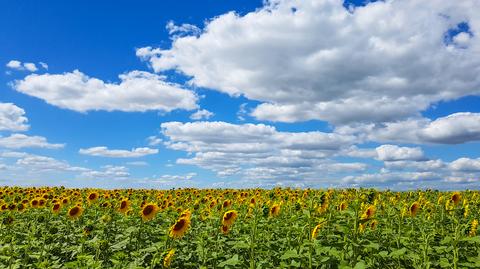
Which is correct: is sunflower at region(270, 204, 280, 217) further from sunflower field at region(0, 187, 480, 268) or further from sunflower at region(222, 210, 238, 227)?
sunflower at region(222, 210, 238, 227)

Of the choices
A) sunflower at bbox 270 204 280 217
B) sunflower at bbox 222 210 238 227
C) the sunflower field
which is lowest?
the sunflower field

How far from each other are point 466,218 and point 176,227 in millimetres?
8947

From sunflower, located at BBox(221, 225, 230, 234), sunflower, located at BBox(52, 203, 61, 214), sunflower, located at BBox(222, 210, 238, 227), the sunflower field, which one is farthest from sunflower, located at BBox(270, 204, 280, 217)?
sunflower, located at BBox(52, 203, 61, 214)

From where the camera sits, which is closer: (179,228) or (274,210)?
(179,228)

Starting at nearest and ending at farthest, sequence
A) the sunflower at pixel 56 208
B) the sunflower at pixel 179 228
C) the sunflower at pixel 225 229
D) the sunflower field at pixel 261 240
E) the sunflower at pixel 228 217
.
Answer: the sunflower field at pixel 261 240 < the sunflower at pixel 179 228 < the sunflower at pixel 228 217 < the sunflower at pixel 225 229 < the sunflower at pixel 56 208

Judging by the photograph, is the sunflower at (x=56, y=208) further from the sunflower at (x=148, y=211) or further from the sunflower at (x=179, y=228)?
the sunflower at (x=179, y=228)

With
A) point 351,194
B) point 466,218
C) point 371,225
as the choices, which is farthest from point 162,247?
point 351,194

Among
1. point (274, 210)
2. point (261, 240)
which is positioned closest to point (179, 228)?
point (261, 240)

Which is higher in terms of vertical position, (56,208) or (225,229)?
(56,208)

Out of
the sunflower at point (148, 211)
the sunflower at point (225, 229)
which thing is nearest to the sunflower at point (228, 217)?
the sunflower at point (225, 229)

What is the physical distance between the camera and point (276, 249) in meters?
8.48

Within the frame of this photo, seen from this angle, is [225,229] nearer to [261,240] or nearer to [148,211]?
[261,240]

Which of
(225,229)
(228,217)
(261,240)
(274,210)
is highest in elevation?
(274,210)

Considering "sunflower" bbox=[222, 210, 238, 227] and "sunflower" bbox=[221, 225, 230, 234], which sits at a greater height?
"sunflower" bbox=[222, 210, 238, 227]
